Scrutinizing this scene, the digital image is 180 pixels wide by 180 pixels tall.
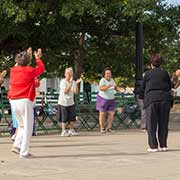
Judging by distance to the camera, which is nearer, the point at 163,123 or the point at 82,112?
the point at 163,123

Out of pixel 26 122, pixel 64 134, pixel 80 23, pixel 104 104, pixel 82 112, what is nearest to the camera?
pixel 26 122

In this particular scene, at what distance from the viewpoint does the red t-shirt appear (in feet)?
36.7

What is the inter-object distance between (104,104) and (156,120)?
508 cm

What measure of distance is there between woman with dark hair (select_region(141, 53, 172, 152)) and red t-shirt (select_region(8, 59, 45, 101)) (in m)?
2.41

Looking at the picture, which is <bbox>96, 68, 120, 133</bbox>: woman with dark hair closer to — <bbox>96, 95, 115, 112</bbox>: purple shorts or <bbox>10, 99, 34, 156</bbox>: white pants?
<bbox>96, 95, 115, 112</bbox>: purple shorts

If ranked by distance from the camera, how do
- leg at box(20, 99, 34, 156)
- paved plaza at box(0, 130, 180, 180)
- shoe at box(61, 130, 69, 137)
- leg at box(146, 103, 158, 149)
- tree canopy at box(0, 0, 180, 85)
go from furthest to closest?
tree canopy at box(0, 0, 180, 85) < shoe at box(61, 130, 69, 137) < leg at box(146, 103, 158, 149) < leg at box(20, 99, 34, 156) < paved plaza at box(0, 130, 180, 180)

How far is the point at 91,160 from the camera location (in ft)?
35.5

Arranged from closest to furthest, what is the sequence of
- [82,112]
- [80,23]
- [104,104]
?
[104,104] → [82,112] → [80,23]

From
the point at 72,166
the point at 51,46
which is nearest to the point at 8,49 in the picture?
the point at 51,46

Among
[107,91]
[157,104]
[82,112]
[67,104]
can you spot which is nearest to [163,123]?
[157,104]

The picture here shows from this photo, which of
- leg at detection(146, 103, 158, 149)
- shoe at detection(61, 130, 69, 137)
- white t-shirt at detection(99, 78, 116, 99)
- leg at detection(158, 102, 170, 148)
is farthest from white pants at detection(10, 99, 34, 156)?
white t-shirt at detection(99, 78, 116, 99)

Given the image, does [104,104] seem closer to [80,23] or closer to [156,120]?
[156,120]

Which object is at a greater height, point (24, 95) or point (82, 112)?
point (24, 95)

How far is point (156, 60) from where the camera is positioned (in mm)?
12320
